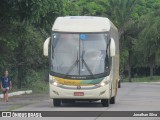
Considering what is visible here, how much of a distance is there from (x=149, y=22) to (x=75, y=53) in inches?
1831

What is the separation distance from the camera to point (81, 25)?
81.7ft

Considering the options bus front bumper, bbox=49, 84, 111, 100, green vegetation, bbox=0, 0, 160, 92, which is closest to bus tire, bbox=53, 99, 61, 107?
bus front bumper, bbox=49, 84, 111, 100

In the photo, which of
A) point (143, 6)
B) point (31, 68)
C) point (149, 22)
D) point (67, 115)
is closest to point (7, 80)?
point (67, 115)

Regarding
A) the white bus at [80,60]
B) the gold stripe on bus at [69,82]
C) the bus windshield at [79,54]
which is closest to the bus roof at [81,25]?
the white bus at [80,60]

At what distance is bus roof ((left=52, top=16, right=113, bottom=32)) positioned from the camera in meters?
24.7

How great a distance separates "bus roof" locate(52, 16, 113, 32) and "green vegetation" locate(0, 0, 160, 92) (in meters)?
1.77

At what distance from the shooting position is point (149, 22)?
69938mm

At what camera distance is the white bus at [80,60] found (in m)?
24.2

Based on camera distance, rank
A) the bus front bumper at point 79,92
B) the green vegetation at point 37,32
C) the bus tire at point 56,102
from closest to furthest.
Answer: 1. the bus front bumper at point 79,92
2. the bus tire at point 56,102
3. the green vegetation at point 37,32

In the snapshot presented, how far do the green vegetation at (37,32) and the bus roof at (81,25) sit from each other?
69.9 inches

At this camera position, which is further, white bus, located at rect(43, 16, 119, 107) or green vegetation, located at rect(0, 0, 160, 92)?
green vegetation, located at rect(0, 0, 160, 92)

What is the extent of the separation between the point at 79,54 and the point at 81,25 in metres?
1.37

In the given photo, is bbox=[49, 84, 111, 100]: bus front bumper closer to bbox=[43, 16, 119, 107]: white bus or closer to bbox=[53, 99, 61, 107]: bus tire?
bbox=[43, 16, 119, 107]: white bus

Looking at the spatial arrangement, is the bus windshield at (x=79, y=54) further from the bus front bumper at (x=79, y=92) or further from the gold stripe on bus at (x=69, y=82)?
the bus front bumper at (x=79, y=92)
